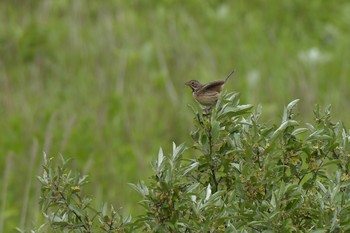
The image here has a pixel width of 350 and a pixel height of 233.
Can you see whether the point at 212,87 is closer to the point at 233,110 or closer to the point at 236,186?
the point at 233,110

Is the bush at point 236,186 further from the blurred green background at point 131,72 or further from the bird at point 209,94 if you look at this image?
the blurred green background at point 131,72

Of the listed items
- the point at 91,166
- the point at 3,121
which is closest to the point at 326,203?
the point at 91,166

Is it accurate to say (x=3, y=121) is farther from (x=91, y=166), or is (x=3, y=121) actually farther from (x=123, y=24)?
(x=123, y=24)

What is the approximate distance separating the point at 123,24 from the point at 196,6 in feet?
3.59

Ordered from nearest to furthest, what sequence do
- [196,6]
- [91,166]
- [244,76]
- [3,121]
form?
[91,166], [3,121], [244,76], [196,6]

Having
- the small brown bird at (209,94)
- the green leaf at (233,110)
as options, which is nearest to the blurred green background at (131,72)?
the small brown bird at (209,94)

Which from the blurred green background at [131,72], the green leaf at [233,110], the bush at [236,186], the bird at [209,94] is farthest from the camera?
the blurred green background at [131,72]

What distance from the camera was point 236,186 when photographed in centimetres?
308

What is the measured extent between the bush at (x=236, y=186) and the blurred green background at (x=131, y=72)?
9.01 ft

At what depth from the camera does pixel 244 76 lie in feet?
29.5

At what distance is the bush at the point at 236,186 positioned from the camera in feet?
9.66

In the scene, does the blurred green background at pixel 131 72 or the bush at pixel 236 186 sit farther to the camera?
the blurred green background at pixel 131 72

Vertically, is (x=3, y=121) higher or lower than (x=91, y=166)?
higher

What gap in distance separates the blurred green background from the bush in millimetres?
2747
